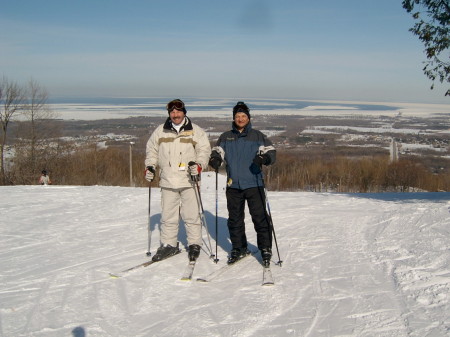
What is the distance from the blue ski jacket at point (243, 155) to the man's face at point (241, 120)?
0.06m

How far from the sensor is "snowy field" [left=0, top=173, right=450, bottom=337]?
13.1 feet

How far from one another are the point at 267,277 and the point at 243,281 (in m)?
0.27

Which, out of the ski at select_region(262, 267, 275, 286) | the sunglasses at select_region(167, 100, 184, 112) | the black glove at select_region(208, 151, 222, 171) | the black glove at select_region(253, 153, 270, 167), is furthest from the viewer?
the sunglasses at select_region(167, 100, 184, 112)

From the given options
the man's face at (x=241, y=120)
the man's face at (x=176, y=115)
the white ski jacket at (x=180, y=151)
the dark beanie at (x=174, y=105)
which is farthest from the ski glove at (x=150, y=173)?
the man's face at (x=241, y=120)

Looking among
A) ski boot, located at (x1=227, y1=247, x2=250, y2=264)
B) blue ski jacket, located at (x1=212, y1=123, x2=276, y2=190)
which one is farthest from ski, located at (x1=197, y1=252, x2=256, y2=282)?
blue ski jacket, located at (x1=212, y1=123, x2=276, y2=190)

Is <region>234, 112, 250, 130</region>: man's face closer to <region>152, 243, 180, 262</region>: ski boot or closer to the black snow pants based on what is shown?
the black snow pants

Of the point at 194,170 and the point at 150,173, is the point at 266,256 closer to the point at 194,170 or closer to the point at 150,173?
the point at 194,170

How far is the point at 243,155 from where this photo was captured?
18.1ft

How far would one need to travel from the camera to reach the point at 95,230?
795cm

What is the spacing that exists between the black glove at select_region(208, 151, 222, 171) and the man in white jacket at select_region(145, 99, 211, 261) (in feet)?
0.62

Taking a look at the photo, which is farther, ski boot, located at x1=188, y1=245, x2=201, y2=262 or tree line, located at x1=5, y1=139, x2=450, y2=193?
tree line, located at x1=5, y1=139, x2=450, y2=193

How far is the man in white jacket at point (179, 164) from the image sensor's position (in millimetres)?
5672

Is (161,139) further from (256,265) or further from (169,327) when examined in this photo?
(169,327)

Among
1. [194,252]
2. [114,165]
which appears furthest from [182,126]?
[114,165]
